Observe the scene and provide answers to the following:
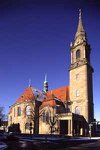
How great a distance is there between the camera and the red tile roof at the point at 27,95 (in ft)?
220

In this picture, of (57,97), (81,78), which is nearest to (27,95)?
(57,97)

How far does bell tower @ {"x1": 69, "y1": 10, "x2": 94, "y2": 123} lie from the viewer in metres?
61.0

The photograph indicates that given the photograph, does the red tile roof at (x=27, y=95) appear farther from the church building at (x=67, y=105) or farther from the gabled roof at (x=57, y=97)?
the gabled roof at (x=57, y=97)

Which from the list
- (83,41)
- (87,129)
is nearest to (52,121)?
(87,129)

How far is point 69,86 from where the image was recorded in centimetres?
6762

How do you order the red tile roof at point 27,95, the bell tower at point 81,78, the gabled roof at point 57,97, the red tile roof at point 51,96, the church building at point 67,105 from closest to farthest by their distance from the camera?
1. the church building at point 67,105
2. the bell tower at point 81,78
3. the gabled roof at point 57,97
4. the red tile roof at point 51,96
5. the red tile roof at point 27,95

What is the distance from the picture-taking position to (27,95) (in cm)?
6938

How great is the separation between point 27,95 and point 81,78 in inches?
653

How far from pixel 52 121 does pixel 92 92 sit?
1357 cm

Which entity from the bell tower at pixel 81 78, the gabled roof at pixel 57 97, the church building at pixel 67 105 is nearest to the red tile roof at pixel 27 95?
the church building at pixel 67 105

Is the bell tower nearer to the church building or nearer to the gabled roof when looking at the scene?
the church building

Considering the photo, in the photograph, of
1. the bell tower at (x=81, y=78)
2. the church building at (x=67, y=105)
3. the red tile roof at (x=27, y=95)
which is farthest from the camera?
the red tile roof at (x=27, y=95)

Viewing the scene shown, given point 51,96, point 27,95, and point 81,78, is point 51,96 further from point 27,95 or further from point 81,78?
point 81,78

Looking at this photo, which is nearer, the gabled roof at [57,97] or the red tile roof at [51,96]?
the gabled roof at [57,97]
